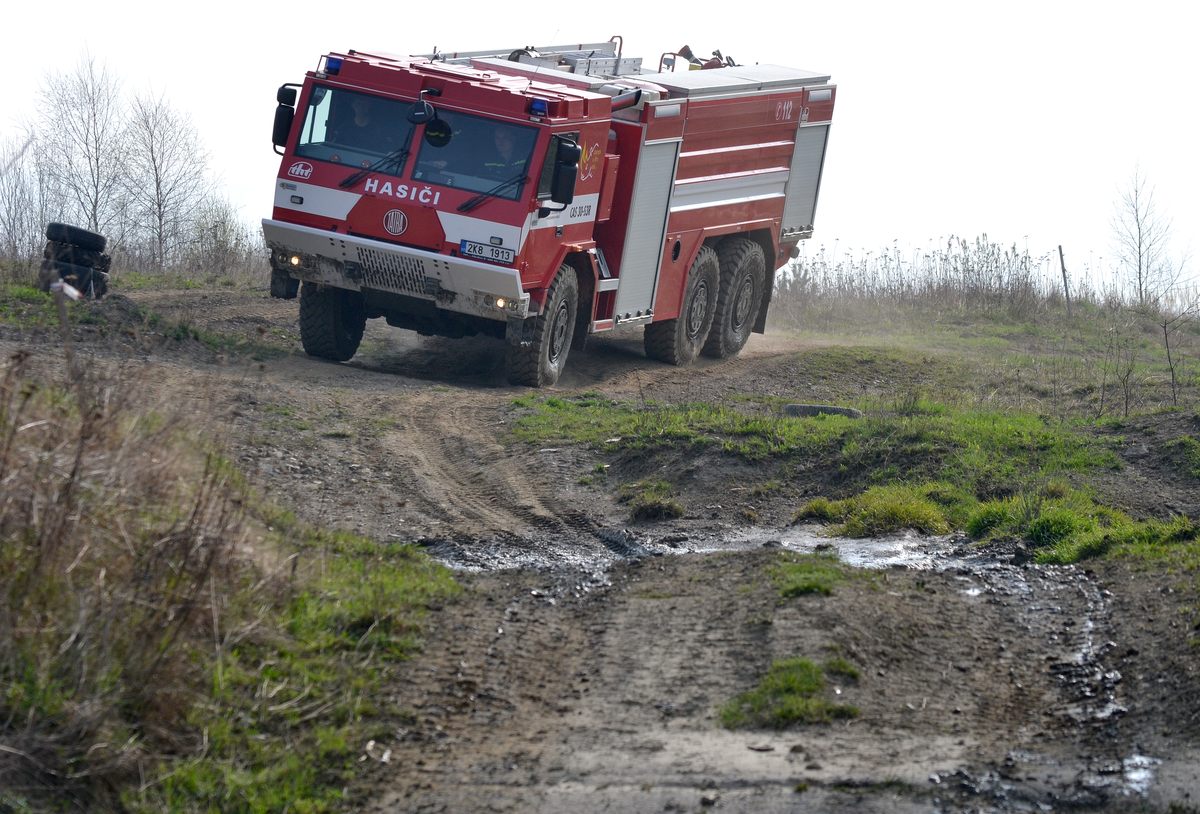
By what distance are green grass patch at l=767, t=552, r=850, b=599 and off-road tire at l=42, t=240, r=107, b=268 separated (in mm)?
9306

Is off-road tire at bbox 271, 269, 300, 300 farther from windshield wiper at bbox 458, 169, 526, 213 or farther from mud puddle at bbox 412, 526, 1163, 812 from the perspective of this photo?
mud puddle at bbox 412, 526, 1163, 812

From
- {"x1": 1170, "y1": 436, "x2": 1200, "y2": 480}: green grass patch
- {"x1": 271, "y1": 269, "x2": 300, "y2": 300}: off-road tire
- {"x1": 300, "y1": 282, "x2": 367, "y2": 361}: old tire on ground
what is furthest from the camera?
{"x1": 300, "y1": 282, "x2": 367, "y2": 361}: old tire on ground

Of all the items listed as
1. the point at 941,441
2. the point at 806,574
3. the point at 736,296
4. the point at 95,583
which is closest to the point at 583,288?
the point at 736,296

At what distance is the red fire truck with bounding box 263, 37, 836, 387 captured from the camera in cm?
1359

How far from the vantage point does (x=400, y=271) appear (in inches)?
540

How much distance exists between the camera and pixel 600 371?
16.6 meters

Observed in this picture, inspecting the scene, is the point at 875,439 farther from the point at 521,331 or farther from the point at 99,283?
the point at 99,283

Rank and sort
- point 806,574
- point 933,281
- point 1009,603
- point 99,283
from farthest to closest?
point 933,281 → point 99,283 → point 1009,603 → point 806,574

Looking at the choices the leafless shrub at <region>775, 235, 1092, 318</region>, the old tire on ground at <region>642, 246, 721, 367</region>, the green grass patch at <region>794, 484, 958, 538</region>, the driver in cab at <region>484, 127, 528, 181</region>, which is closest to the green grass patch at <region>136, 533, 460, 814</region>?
the green grass patch at <region>794, 484, 958, 538</region>

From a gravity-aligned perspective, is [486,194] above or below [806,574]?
above

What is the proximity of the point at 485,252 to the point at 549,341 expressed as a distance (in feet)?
5.00

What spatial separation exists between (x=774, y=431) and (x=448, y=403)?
313 centimetres

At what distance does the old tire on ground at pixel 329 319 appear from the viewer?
1467 centimetres

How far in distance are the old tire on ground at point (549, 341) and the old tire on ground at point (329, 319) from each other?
184cm
